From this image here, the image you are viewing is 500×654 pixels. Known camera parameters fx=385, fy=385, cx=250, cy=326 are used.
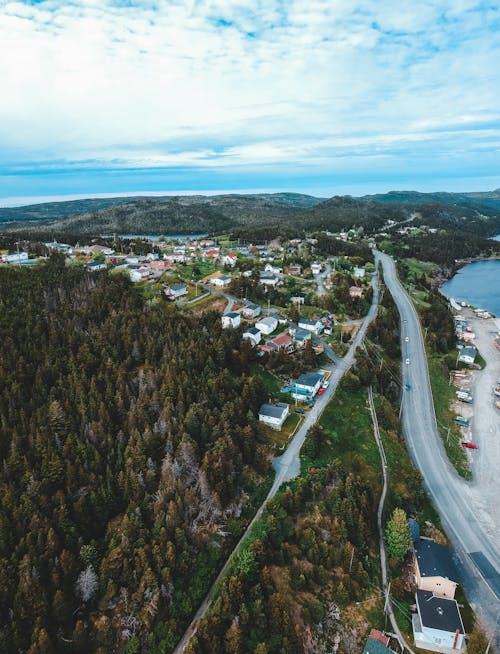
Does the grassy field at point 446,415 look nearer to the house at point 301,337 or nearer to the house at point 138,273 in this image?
the house at point 301,337

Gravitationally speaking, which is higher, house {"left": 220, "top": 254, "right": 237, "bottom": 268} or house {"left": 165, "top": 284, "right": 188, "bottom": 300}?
house {"left": 220, "top": 254, "right": 237, "bottom": 268}

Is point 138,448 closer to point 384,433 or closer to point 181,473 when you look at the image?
point 181,473

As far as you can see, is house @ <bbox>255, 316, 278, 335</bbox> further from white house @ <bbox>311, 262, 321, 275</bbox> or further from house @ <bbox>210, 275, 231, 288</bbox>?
white house @ <bbox>311, 262, 321, 275</bbox>

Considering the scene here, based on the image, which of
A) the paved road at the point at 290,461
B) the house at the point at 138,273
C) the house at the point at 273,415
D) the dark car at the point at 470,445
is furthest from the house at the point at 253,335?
the house at the point at 138,273

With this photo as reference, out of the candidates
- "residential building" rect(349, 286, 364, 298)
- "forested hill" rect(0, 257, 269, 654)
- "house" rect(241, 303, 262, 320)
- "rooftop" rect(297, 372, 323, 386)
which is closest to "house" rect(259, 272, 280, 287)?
"house" rect(241, 303, 262, 320)

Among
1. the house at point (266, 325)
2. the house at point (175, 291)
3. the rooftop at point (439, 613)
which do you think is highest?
the house at point (175, 291)

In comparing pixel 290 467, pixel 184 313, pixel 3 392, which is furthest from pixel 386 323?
pixel 3 392
